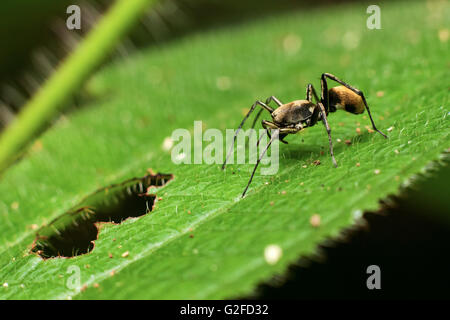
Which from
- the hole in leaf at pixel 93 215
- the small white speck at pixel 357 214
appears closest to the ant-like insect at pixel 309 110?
the hole in leaf at pixel 93 215

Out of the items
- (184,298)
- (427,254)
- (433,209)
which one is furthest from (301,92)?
(184,298)

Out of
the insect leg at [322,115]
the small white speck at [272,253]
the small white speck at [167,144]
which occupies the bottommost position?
the small white speck at [272,253]

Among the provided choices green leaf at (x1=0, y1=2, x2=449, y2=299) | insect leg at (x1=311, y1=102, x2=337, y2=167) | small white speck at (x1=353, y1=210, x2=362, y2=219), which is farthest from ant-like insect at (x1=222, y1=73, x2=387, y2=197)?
small white speck at (x1=353, y1=210, x2=362, y2=219)

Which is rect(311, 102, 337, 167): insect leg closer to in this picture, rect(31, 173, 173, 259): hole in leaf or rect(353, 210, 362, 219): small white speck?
rect(353, 210, 362, 219): small white speck

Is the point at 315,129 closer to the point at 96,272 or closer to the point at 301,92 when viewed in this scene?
the point at 301,92

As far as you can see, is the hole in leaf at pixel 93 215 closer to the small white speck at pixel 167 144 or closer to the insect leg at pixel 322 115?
the small white speck at pixel 167 144
